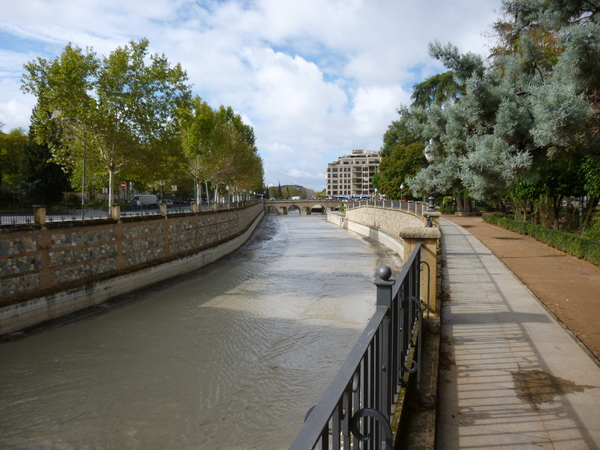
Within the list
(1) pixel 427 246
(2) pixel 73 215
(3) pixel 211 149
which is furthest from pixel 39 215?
(3) pixel 211 149

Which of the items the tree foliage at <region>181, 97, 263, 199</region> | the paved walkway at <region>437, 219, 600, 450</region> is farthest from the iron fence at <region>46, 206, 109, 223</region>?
the tree foliage at <region>181, 97, 263, 199</region>

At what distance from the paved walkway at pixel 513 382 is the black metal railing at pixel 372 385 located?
0.50 metres

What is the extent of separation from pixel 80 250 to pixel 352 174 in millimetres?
144887

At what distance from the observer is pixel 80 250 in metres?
13.6

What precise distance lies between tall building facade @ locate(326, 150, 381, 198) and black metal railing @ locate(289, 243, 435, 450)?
146952mm

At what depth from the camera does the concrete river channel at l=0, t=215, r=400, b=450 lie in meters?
6.54

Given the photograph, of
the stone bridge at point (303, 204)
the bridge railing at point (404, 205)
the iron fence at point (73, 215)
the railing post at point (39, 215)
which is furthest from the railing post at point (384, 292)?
the stone bridge at point (303, 204)

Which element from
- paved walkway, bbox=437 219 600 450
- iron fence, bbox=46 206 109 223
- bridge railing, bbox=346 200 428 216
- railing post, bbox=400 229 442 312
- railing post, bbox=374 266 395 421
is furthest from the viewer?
bridge railing, bbox=346 200 428 216

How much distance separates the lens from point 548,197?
910 inches

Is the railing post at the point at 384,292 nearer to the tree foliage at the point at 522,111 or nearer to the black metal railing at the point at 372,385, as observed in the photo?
the black metal railing at the point at 372,385

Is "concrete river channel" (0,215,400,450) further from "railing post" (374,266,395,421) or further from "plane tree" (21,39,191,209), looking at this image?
"plane tree" (21,39,191,209)

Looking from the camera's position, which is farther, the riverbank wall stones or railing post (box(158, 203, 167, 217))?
railing post (box(158, 203, 167, 217))

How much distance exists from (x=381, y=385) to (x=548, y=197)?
24.0 meters

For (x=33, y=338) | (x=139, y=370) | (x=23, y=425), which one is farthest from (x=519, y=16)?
(x=33, y=338)
